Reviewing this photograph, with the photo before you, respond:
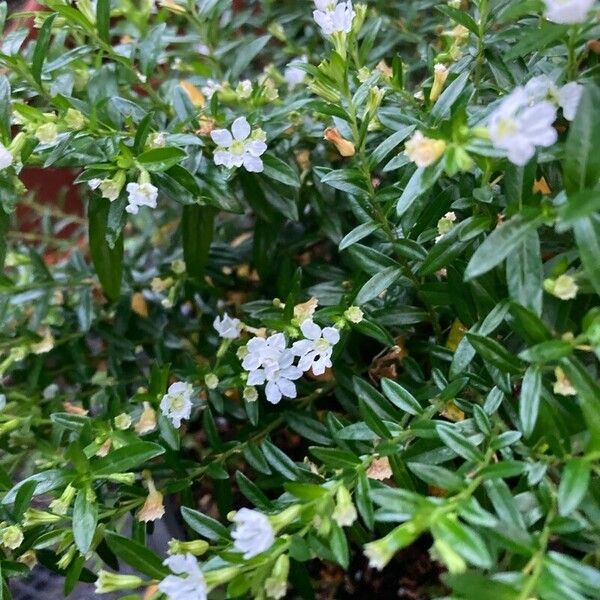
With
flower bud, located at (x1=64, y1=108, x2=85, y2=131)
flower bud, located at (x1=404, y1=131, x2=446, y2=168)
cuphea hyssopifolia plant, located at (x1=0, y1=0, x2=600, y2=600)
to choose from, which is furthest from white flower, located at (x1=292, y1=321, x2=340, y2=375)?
flower bud, located at (x1=64, y1=108, x2=85, y2=131)

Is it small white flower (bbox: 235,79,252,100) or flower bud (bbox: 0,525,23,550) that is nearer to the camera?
flower bud (bbox: 0,525,23,550)

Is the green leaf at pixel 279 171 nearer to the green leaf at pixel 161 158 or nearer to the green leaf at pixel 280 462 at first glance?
the green leaf at pixel 161 158

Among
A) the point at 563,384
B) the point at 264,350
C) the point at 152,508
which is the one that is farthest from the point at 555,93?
the point at 152,508

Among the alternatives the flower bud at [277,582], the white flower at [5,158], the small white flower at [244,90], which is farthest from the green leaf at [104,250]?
the flower bud at [277,582]

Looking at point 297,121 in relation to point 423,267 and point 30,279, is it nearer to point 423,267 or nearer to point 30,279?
point 423,267

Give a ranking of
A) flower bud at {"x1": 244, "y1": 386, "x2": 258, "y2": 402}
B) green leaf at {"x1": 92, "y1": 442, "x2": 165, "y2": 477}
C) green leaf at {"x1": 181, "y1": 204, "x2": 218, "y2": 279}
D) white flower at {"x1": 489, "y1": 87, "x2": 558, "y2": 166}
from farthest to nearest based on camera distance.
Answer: green leaf at {"x1": 181, "y1": 204, "x2": 218, "y2": 279}
flower bud at {"x1": 244, "y1": 386, "x2": 258, "y2": 402}
green leaf at {"x1": 92, "y1": 442, "x2": 165, "y2": 477}
white flower at {"x1": 489, "y1": 87, "x2": 558, "y2": 166}

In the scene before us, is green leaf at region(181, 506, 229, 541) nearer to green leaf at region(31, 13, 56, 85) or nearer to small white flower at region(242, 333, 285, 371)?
small white flower at region(242, 333, 285, 371)

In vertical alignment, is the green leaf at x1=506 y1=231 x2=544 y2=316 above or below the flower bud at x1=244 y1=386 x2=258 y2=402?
above
